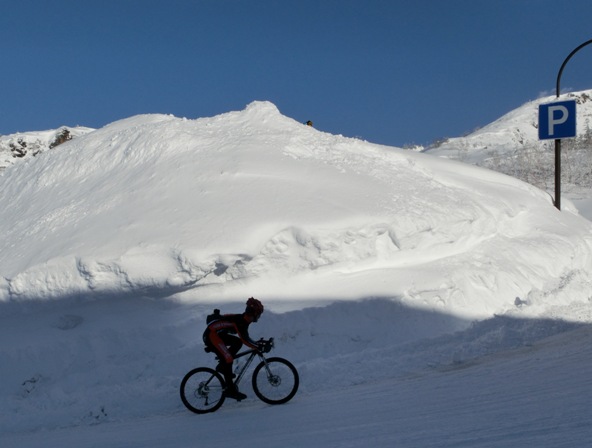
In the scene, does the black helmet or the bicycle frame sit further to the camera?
the bicycle frame

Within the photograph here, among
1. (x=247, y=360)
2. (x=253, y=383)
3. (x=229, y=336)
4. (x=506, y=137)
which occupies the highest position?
(x=506, y=137)

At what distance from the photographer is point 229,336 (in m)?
7.38

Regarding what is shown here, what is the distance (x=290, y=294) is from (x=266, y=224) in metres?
1.10

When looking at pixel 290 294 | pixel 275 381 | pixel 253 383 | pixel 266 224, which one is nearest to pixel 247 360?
pixel 253 383

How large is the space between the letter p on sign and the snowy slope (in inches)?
101

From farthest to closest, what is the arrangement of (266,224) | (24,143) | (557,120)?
(24,143) → (557,120) → (266,224)

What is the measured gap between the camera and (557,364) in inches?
291

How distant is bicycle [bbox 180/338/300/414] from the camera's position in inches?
288

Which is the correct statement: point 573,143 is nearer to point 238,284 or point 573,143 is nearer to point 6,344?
point 238,284

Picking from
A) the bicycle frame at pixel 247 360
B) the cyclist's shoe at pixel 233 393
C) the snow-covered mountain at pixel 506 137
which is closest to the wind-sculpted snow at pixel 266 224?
the bicycle frame at pixel 247 360

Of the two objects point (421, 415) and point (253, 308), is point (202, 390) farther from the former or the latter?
point (421, 415)

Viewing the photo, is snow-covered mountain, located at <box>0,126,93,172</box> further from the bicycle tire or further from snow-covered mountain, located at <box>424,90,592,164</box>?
the bicycle tire

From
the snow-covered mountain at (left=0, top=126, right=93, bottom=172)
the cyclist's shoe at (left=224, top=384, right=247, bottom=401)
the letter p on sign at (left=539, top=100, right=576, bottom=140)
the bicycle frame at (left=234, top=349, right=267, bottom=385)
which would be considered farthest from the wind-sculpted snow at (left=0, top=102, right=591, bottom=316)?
the snow-covered mountain at (left=0, top=126, right=93, bottom=172)

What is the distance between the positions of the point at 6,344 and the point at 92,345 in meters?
1.32
